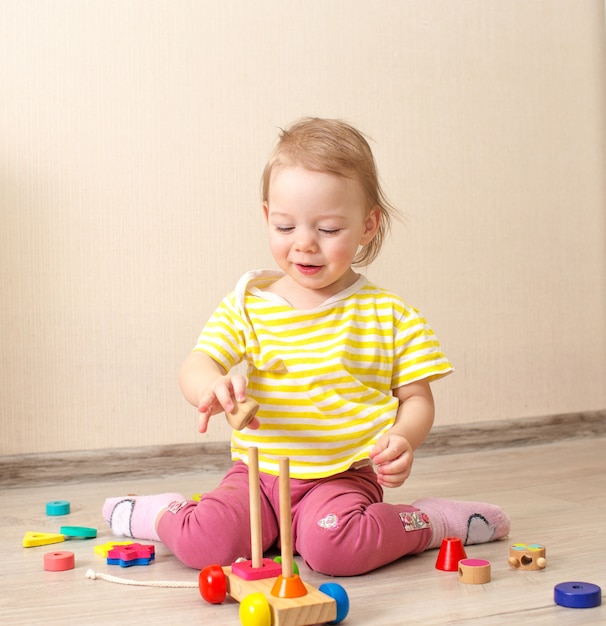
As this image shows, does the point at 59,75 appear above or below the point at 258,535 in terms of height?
above

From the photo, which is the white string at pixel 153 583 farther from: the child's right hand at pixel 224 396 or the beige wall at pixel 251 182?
the beige wall at pixel 251 182

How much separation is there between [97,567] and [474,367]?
101cm

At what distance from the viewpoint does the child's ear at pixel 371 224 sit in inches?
44.1

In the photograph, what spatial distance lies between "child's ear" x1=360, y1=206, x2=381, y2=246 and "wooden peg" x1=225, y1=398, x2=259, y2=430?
1.11ft

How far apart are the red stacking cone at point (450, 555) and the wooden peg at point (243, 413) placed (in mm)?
275

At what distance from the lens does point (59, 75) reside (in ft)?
5.07

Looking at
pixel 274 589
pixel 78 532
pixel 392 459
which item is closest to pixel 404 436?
pixel 392 459

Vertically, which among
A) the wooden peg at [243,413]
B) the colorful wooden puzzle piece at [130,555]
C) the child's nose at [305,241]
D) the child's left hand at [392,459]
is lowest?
the colorful wooden puzzle piece at [130,555]

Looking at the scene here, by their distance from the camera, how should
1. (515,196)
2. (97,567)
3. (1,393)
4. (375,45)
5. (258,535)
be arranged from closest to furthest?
(258,535) < (97,567) < (1,393) < (375,45) < (515,196)

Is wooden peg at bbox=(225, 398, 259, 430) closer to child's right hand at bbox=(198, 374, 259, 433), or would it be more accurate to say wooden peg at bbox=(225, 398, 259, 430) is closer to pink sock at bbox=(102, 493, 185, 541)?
child's right hand at bbox=(198, 374, 259, 433)

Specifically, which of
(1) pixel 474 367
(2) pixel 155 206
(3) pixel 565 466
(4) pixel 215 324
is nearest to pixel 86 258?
(2) pixel 155 206

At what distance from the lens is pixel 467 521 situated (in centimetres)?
109

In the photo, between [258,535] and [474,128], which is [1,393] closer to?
[258,535]

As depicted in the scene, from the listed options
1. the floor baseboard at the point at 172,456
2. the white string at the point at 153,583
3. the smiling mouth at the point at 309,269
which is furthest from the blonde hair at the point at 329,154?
the floor baseboard at the point at 172,456
